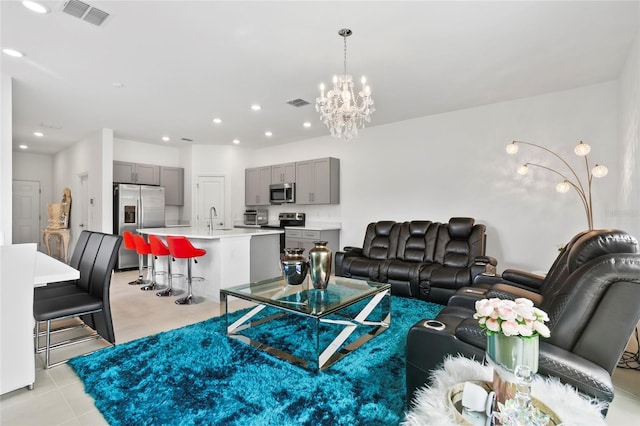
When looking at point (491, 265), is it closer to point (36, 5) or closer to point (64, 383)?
point (64, 383)

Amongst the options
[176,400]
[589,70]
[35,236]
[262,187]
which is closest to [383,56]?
[589,70]

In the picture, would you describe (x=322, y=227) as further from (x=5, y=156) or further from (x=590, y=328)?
(x=590, y=328)

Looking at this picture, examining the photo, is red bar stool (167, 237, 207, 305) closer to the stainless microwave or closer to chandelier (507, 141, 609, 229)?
the stainless microwave

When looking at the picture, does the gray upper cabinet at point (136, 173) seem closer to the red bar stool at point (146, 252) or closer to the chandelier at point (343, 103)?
the red bar stool at point (146, 252)

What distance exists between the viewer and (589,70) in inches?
138

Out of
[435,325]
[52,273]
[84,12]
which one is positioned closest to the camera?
[435,325]

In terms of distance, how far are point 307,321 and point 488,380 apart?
212 cm

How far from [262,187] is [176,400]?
18.4 ft

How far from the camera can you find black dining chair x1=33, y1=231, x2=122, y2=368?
2.31 meters

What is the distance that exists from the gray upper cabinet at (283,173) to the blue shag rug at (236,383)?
425cm

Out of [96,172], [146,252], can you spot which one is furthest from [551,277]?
[96,172]

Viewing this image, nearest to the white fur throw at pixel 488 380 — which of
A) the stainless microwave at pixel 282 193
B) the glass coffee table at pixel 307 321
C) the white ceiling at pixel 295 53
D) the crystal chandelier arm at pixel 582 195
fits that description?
the glass coffee table at pixel 307 321

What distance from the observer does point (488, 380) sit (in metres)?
1.26

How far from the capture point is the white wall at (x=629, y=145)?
2.78 metres
